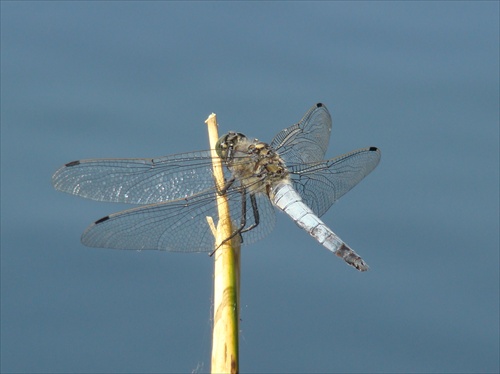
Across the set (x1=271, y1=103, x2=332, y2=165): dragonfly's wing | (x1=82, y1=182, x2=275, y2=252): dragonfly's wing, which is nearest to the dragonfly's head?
(x1=82, y1=182, x2=275, y2=252): dragonfly's wing

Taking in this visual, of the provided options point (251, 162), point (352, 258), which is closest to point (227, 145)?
point (251, 162)

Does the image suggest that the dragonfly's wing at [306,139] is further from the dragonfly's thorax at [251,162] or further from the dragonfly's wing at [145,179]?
the dragonfly's wing at [145,179]

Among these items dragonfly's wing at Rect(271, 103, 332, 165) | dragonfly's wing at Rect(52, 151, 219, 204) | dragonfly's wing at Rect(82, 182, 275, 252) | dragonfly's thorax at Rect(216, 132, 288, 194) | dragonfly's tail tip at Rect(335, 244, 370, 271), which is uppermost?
dragonfly's wing at Rect(271, 103, 332, 165)

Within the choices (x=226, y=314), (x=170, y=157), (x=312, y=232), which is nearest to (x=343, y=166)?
(x=312, y=232)

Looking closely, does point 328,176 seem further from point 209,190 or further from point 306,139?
point 209,190

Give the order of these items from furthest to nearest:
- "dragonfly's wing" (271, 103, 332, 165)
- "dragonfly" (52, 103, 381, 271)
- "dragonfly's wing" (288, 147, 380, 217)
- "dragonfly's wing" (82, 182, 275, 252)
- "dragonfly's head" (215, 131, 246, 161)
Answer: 1. "dragonfly's wing" (271, 103, 332, 165)
2. "dragonfly's wing" (288, 147, 380, 217)
3. "dragonfly's head" (215, 131, 246, 161)
4. "dragonfly" (52, 103, 381, 271)
5. "dragonfly's wing" (82, 182, 275, 252)

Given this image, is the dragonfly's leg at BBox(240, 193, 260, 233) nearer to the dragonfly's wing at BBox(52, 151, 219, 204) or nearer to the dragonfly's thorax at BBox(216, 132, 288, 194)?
the dragonfly's thorax at BBox(216, 132, 288, 194)

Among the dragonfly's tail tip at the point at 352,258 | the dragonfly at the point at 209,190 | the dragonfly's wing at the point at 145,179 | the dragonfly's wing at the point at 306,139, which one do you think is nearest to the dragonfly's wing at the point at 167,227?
the dragonfly at the point at 209,190
